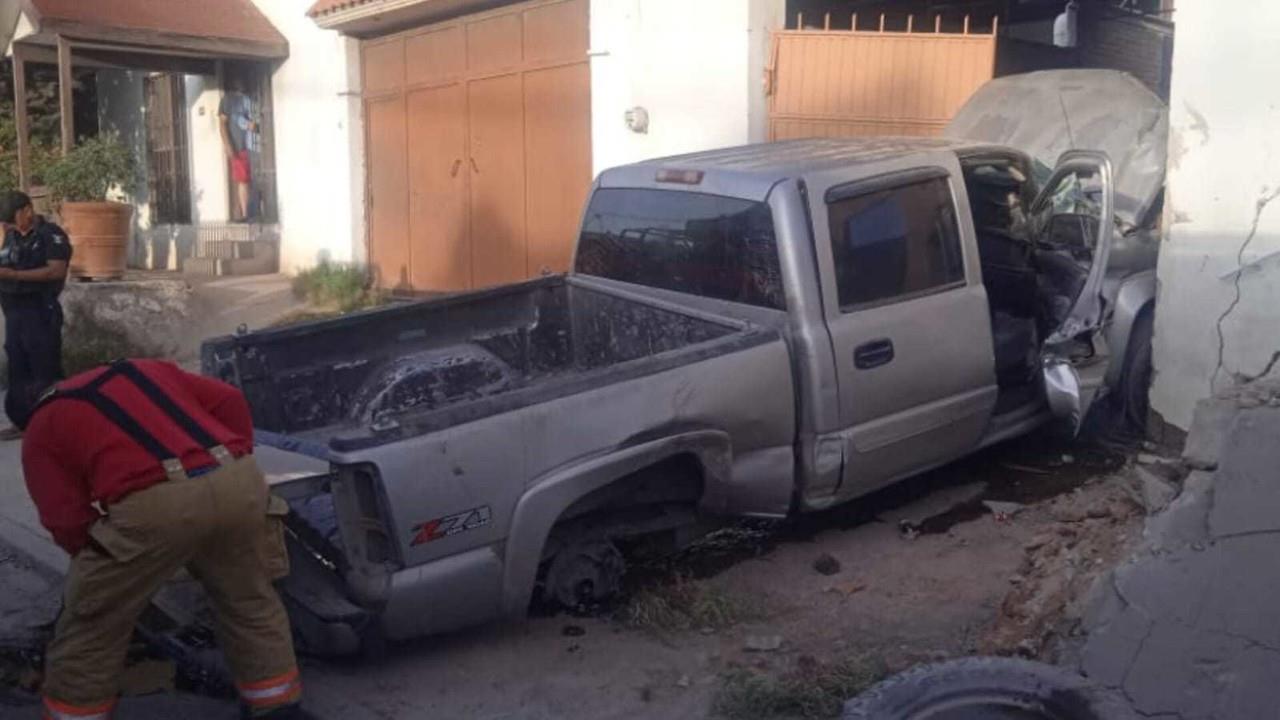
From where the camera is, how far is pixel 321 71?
45.4 ft

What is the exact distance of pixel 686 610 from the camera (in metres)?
5.04

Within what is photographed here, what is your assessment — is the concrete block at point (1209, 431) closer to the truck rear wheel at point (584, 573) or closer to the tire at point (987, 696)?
the tire at point (987, 696)

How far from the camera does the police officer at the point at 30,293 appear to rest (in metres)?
7.98

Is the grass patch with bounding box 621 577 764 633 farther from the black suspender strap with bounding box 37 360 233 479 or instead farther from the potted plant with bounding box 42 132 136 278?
the potted plant with bounding box 42 132 136 278

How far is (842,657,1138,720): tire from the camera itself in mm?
3461

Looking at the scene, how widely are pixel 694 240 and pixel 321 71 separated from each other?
9.26 m

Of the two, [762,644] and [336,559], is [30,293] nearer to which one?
[336,559]

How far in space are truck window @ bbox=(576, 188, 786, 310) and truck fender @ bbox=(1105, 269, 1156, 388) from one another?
1757 mm

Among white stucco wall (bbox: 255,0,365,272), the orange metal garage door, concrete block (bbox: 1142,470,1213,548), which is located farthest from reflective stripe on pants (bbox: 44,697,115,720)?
white stucco wall (bbox: 255,0,365,272)

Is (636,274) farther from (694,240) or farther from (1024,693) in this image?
(1024,693)

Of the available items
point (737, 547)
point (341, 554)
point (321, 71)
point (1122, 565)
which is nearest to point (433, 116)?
point (321, 71)

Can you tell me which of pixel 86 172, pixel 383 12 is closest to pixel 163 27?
pixel 86 172

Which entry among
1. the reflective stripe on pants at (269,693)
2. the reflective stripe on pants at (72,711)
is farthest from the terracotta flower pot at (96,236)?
the reflective stripe on pants at (269,693)

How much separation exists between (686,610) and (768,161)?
205 cm
